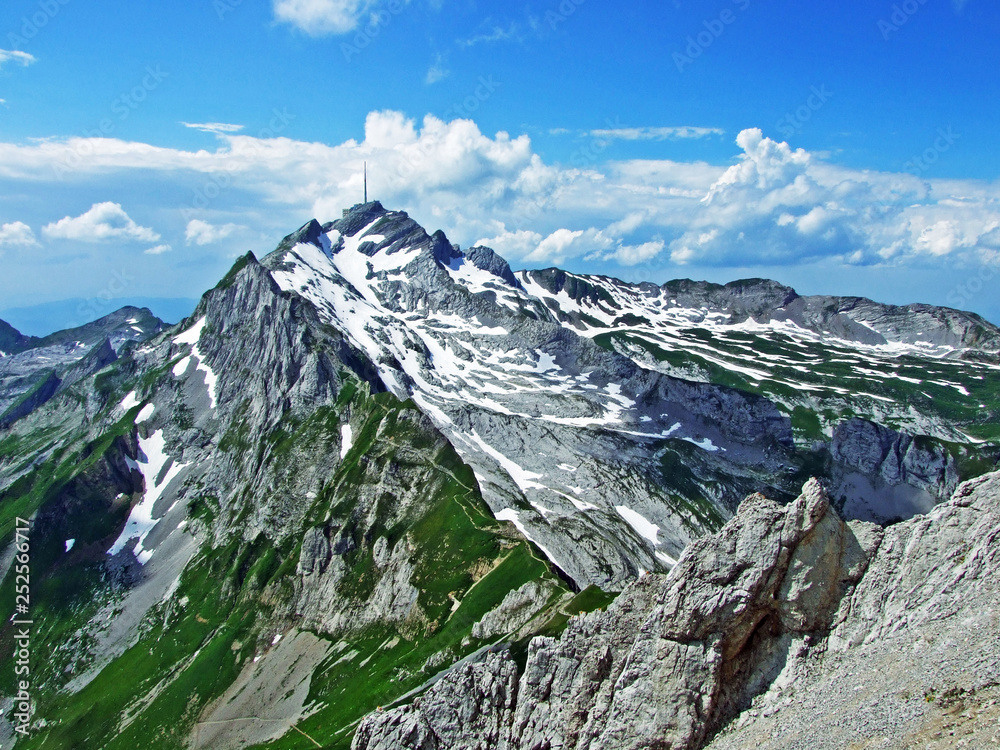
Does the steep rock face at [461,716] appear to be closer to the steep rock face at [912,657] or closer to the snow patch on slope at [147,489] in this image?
the steep rock face at [912,657]

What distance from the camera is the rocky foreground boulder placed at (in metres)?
23.7

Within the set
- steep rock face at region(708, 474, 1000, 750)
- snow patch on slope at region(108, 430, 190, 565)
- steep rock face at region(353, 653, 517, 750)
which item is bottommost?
steep rock face at region(353, 653, 517, 750)

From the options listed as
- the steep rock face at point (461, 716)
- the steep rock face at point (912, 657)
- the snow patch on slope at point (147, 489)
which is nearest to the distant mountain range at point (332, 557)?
the steep rock face at point (461, 716)

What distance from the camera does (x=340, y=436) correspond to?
144125 mm

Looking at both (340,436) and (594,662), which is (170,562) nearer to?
(340,436)

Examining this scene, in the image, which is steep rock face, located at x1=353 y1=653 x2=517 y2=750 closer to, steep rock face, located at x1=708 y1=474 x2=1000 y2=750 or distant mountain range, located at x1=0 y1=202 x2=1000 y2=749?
distant mountain range, located at x1=0 y1=202 x2=1000 y2=749

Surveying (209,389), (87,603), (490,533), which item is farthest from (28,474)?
(490,533)

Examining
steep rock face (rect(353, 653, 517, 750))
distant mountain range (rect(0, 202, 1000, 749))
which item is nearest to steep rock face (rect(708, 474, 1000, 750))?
distant mountain range (rect(0, 202, 1000, 749))

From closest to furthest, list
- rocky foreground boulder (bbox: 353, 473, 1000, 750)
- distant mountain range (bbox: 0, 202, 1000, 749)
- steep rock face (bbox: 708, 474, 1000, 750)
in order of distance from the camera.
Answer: steep rock face (bbox: 708, 474, 1000, 750) → rocky foreground boulder (bbox: 353, 473, 1000, 750) → distant mountain range (bbox: 0, 202, 1000, 749)

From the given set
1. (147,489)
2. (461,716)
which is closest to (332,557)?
(461,716)

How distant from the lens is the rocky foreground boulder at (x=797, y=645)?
23.7 meters

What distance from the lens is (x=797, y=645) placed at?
2916 cm

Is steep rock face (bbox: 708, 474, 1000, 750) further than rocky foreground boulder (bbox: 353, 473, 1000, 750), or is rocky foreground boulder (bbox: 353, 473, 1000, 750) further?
rocky foreground boulder (bbox: 353, 473, 1000, 750)

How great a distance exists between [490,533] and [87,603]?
97139 mm
